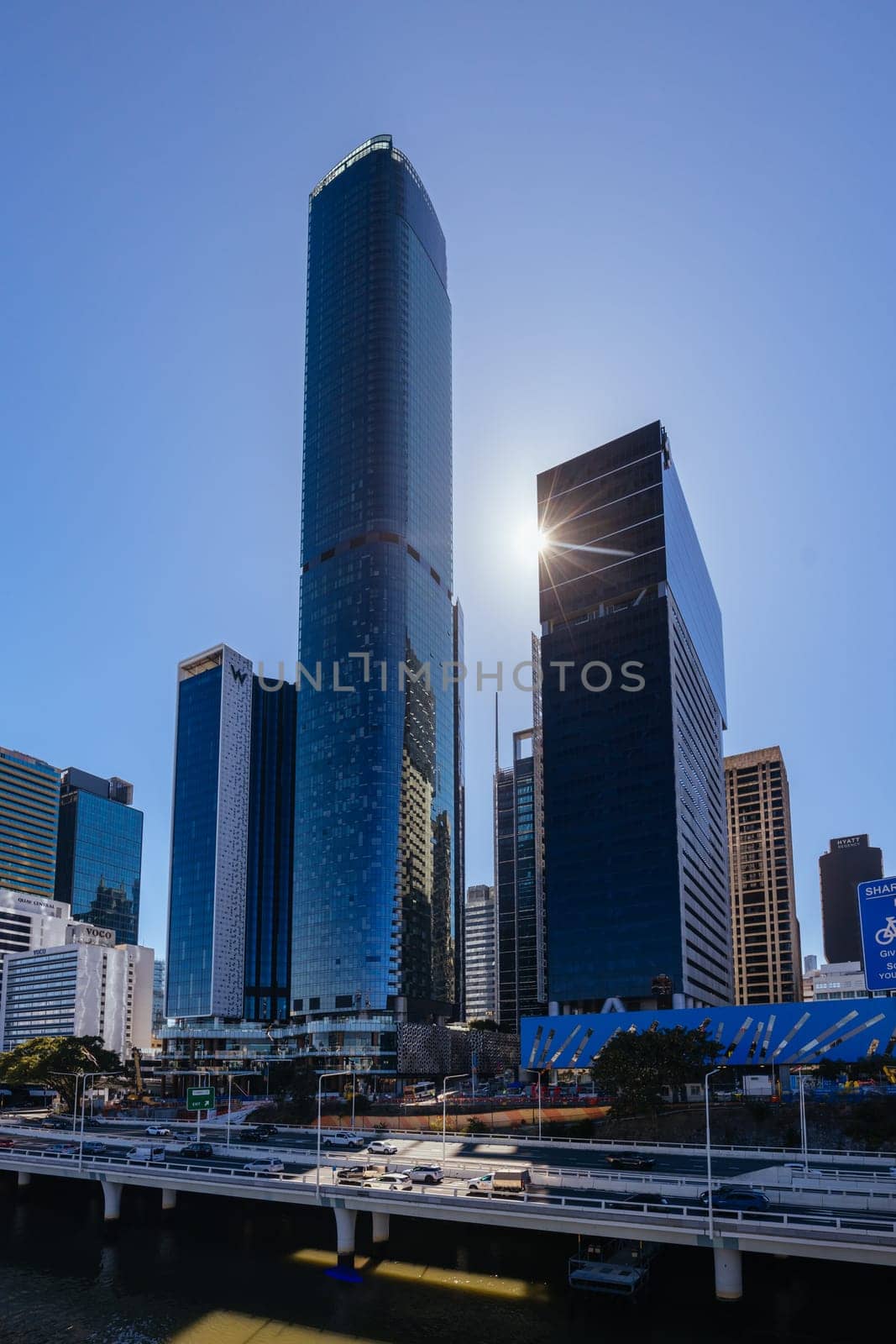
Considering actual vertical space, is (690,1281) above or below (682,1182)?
below

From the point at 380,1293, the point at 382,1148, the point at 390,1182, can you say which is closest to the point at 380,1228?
the point at 390,1182

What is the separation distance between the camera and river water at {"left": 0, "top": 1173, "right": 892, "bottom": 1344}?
65.8 m

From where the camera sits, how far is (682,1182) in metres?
78.1

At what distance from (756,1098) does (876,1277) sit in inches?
2654

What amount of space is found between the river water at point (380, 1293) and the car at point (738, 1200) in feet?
17.8

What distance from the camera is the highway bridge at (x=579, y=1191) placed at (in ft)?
212

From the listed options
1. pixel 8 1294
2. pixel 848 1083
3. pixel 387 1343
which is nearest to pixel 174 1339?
pixel 387 1343

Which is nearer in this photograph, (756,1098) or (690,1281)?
(690,1281)

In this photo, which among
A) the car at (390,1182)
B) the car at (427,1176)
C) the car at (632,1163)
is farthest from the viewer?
the car at (632,1163)

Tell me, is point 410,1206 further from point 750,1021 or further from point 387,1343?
point 750,1021

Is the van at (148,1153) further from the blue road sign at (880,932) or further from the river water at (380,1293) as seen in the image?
the blue road sign at (880,932)

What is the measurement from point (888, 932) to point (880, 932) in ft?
1.72

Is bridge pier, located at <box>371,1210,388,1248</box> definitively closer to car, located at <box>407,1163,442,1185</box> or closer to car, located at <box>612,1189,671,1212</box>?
car, located at <box>407,1163,442,1185</box>

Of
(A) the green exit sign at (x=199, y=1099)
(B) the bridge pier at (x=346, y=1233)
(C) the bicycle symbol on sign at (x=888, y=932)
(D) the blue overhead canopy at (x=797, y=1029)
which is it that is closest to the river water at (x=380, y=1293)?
(B) the bridge pier at (x=346, y=1233)
